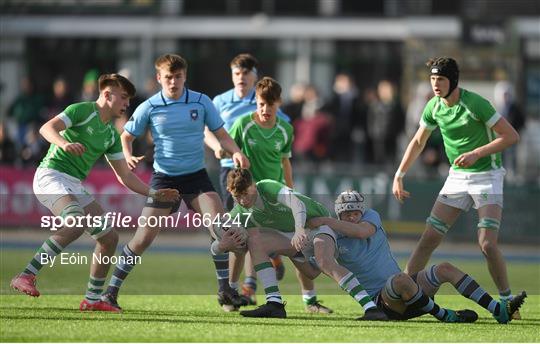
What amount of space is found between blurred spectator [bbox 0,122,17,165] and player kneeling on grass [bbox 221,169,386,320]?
42.4ft

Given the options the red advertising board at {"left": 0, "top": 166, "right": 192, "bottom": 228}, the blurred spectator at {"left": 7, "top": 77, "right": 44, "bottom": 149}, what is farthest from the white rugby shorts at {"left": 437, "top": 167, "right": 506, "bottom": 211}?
the blurred spectator at {"left": 7, "top": 77, "right": 44, "bottom": 149}

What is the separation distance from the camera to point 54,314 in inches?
454

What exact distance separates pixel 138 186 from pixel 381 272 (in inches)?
93.0

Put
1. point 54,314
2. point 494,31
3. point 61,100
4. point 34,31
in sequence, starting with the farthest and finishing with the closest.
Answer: point 34,31
point 494,31
point 61,100
point 54,314

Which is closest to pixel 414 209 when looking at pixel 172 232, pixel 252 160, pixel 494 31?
pixel 172 232

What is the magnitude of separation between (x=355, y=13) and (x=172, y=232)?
1272 cm

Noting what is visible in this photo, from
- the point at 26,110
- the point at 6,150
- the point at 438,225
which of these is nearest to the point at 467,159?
the point at 438,225

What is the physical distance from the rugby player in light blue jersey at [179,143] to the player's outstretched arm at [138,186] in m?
0.08

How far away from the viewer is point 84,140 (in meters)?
12.0

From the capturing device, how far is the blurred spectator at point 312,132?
24.6 m

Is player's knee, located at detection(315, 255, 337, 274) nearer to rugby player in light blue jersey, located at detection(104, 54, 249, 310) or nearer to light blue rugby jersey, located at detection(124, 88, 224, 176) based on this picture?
rugby player in light blue jersey, located at detection(104, 54, 249, 310)

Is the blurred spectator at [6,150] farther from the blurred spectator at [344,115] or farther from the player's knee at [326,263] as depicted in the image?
the player's knee at [326,263]

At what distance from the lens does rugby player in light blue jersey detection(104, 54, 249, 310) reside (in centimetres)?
1226

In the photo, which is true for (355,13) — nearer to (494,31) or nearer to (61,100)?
(494,31)
